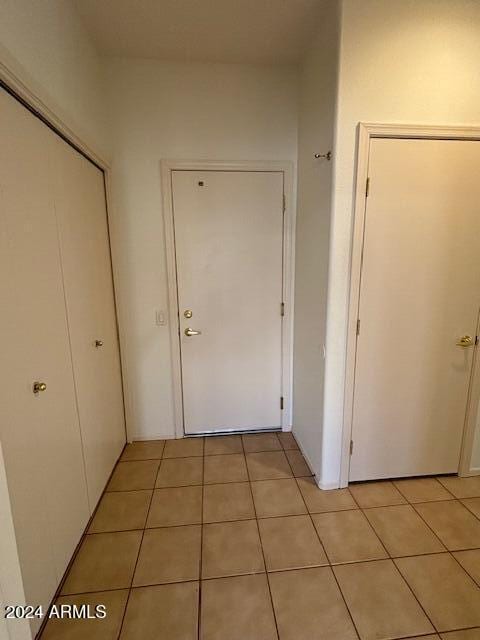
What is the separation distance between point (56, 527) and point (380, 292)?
1.96m

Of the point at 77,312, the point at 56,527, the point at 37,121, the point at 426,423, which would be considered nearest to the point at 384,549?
the point at 426,423

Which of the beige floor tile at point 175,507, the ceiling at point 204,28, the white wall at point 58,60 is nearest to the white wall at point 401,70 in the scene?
the ceiling at point 204,28

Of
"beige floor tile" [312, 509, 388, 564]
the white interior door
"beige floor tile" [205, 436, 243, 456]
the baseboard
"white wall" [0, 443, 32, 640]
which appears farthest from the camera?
the baseboard

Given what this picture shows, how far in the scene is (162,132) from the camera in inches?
84.4

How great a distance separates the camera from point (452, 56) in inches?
61.9

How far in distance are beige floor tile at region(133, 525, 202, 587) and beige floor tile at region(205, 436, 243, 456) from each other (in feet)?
2.29

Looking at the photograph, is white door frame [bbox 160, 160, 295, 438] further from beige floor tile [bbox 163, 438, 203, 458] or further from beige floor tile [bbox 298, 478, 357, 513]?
beige floor tile [bbox 298, 478, 357, 513]

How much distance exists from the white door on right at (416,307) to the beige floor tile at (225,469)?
2.43 ft

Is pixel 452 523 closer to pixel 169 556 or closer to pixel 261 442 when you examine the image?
pixel 261 442

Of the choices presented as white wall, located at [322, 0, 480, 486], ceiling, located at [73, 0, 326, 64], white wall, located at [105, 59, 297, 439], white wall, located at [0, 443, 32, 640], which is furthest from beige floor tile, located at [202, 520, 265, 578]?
ceiling, located at [73, 0, 326, 64]

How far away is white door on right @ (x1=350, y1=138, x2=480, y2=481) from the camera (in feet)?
5.49

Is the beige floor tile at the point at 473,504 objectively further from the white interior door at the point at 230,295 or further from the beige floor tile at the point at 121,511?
the beige floor tile at the point at 121,511

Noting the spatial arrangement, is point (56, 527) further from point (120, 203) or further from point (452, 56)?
point (452, 56)

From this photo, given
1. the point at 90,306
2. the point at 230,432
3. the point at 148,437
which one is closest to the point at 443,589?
the point at 230,432
